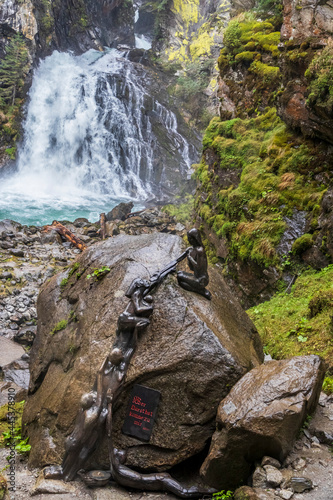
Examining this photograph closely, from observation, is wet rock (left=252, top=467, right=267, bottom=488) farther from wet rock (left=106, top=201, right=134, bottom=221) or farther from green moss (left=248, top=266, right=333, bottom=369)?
wet rock (left=106, top=201, right=134, bottom=221)

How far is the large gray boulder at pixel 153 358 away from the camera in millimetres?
4129

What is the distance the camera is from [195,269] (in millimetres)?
4969

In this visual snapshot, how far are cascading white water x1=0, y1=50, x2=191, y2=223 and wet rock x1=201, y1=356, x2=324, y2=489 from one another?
741 inches

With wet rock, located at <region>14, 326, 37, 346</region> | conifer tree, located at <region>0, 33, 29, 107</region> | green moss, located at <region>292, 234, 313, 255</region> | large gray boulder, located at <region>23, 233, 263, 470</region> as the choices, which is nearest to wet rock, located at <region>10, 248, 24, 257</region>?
wet rock, located at <region>14, 326, 37, 346</region>

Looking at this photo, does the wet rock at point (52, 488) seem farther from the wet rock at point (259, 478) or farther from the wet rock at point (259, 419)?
the wet rock at point (259, 478)

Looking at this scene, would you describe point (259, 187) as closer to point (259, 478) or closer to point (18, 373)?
point (259, 478)

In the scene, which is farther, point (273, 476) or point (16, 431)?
point (16, 431)

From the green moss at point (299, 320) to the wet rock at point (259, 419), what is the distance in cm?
163

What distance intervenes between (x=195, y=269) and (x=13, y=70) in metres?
26.5

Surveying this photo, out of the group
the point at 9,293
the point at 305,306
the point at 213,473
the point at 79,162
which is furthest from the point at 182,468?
the point at 79,162

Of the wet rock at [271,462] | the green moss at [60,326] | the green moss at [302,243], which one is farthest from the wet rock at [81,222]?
the wet rock at [271,462]

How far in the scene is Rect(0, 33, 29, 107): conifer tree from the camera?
24062mm

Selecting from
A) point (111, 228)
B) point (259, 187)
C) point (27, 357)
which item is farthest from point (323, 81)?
point (111, 228)

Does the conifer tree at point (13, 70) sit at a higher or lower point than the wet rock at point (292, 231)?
higher
